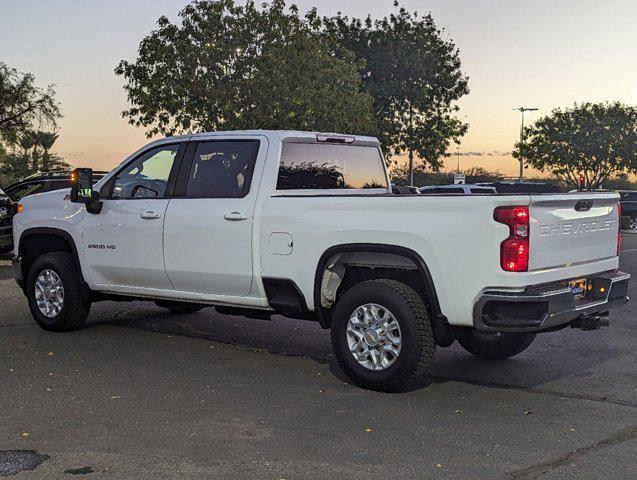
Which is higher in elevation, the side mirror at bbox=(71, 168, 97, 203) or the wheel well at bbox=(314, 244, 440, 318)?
the side mirror at bbox=(71, 168, 97, 203)

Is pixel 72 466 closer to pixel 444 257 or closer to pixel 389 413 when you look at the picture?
pixel 389 413

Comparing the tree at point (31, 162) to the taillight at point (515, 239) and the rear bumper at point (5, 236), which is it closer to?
the rear bumper at point (5, 236)

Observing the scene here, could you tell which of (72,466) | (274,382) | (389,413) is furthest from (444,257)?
(72,466)

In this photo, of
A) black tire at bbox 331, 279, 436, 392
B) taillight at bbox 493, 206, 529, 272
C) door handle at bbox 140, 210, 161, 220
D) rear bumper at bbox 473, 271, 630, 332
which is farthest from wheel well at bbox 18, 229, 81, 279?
taillight at bbox 493, 206, 529, 272

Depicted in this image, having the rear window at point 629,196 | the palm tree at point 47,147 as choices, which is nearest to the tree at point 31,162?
the palm tree at point 47,147

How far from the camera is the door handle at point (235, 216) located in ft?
22.3

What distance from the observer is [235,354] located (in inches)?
295

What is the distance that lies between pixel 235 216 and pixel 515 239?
245 cm

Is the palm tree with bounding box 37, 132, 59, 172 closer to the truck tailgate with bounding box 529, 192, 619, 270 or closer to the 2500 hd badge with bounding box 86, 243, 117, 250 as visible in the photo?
the 2500 hd badge with bounding box 86, 243, 117, 250

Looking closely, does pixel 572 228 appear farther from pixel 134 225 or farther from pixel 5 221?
pixel 5 221

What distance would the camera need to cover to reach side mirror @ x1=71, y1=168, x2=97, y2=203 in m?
7.80

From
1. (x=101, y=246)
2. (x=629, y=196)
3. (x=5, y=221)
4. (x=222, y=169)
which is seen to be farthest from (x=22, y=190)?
(x=629, y=196)

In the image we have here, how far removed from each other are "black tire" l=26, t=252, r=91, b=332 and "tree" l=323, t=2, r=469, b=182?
1385 inches

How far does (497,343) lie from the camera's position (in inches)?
284
